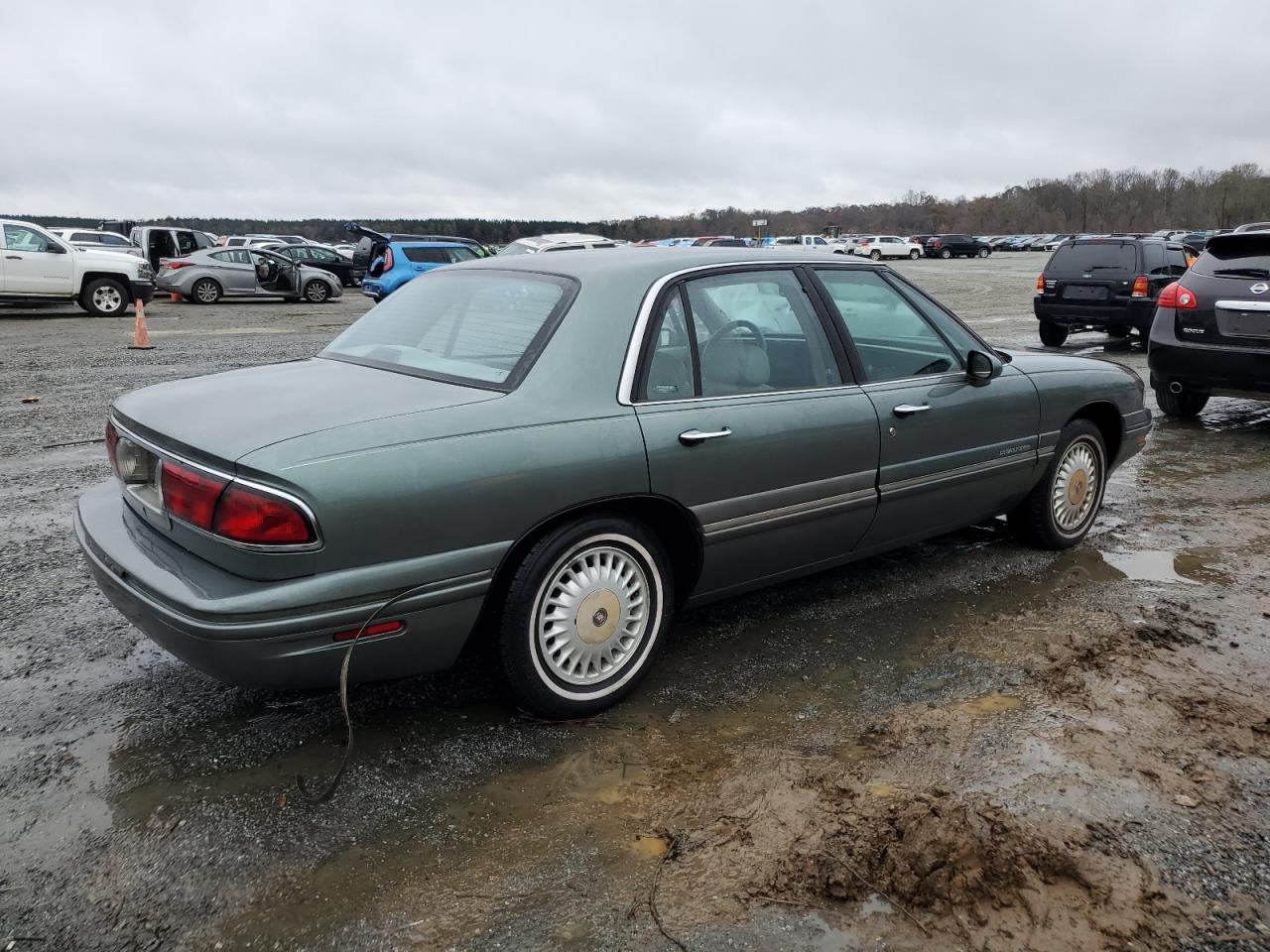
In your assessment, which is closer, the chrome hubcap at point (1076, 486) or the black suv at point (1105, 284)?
the chrome hubcap at point (1076, 486)

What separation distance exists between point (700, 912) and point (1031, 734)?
1.39 meters

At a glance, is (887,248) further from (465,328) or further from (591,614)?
(591,614)

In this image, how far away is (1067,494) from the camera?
4840 millimetres

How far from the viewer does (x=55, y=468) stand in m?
6.46

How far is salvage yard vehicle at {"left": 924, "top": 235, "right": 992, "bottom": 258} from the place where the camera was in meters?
58.7

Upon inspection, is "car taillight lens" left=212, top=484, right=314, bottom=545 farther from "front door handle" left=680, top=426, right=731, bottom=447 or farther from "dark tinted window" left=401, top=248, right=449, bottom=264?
"dark tinted window" left=401, top=248, right=449, bottom=264

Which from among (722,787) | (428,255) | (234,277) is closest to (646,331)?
(722,787)

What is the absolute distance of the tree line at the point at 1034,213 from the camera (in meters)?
83.8

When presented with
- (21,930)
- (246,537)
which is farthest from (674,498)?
(21,930)

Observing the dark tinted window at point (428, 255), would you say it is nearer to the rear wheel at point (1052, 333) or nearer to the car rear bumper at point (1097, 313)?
the rear wheel at point (1052, 333)

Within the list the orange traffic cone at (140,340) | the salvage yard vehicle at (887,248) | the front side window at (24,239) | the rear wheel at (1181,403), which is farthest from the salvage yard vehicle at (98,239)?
the salvage yard vehicle at (887,248)

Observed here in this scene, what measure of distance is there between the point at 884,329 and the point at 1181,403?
5.85 meters

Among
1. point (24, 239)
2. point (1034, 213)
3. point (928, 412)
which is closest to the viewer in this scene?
point (928, 412)

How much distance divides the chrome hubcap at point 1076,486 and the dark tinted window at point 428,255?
18.3 meters
